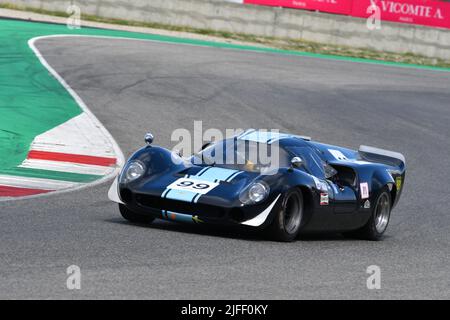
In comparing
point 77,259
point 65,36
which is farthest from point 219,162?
point 65,36

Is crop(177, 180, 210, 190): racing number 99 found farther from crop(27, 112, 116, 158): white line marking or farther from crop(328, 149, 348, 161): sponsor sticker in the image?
crop(27, 112, 116, 158): white line marking

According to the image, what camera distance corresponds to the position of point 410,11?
3197 centimetres

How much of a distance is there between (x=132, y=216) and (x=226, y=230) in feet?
2.87

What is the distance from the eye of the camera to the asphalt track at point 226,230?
21.1 ft

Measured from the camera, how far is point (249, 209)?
833cm

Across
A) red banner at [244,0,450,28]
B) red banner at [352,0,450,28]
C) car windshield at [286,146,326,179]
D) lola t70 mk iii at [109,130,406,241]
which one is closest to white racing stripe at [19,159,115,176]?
lola t70 mk iii at [109,130,406,241]

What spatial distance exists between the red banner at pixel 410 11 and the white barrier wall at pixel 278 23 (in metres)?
0.81

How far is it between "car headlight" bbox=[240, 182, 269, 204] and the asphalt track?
349 mm

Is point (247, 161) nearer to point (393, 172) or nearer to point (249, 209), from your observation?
point (249, 209)

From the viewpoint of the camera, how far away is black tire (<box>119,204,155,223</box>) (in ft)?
29.2

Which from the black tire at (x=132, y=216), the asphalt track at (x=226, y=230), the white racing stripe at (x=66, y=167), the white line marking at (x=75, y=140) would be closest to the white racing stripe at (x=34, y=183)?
the asphalt track at (x=226, y=230)

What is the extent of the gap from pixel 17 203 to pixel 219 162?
1951 millimetres
